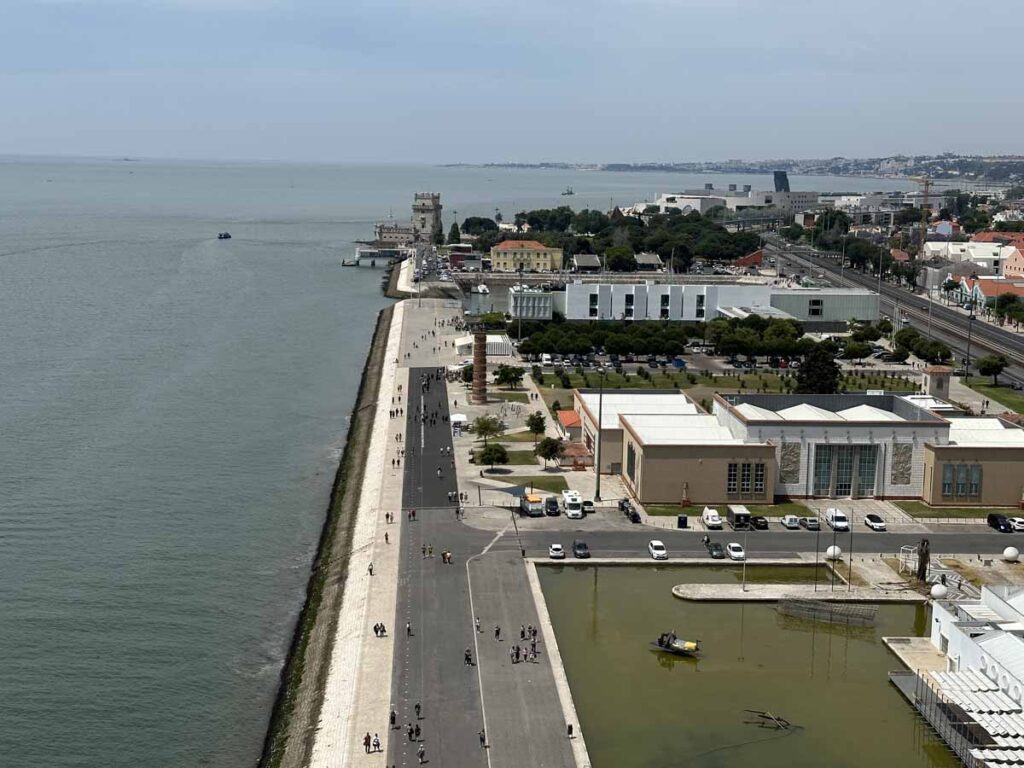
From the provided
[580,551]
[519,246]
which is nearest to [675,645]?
[580,551]

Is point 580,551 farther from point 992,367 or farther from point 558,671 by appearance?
point 992,367

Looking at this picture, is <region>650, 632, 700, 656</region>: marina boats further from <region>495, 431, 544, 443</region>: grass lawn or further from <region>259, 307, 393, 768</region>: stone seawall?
<region>495, 431, 544, 443</region>: grass lawn

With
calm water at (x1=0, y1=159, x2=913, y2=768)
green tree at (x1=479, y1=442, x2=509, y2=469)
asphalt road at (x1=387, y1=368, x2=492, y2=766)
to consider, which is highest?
green tree at (x1=479, y1=442, x2=509, y2=469)

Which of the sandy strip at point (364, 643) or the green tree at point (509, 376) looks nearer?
the sandy strip at point (364, 643)

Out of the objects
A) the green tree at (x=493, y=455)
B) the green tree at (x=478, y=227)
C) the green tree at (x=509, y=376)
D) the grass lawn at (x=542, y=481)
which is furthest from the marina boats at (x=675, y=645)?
the green tree at (x=478, y=227)

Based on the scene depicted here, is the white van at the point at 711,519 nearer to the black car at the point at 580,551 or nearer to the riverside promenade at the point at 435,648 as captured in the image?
the black car at the point at 580,551

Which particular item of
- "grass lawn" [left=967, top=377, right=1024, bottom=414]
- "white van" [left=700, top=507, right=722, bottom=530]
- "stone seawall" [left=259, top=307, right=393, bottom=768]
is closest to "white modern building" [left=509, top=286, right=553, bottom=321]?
"grass lawn" [left=967, top=377, right=1024, bottom=414]
